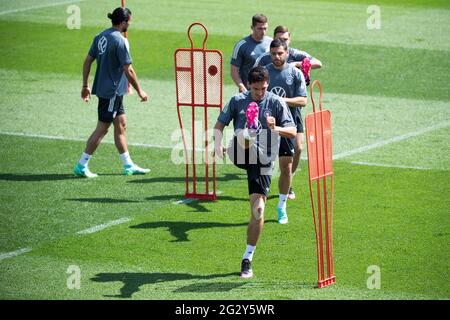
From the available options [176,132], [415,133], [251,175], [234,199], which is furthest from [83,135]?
[251,175]

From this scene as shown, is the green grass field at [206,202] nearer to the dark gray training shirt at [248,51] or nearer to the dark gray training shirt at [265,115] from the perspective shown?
the dark gray training shirt at [265,115]

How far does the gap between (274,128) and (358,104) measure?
1000cm

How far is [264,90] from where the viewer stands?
12.2 m

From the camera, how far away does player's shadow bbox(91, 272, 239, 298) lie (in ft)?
38.3

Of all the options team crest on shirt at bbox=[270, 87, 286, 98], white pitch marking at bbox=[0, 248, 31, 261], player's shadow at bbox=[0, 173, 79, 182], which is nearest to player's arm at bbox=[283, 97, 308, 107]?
team crest on shirt at bbox=[270, 87, 286, 98]

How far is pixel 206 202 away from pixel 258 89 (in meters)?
3.60

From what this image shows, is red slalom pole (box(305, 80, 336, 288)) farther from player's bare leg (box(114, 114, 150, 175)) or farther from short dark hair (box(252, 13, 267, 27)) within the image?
player's bare leg (box(114, 114, 150, 175))

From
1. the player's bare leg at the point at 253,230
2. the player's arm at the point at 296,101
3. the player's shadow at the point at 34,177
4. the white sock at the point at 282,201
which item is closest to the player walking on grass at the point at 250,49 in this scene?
the player's arm at the point at 296,101

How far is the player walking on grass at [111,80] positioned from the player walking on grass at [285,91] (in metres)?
2.92

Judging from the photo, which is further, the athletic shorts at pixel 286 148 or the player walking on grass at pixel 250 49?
the player walking on grass at pixel 250 49

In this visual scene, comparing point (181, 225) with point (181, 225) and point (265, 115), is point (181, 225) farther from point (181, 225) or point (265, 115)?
point (265, 115)

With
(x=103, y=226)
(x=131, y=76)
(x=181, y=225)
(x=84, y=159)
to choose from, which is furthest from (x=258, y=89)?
(x=84, y=159)

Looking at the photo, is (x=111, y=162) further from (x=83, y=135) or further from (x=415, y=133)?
(x=415, y=133)

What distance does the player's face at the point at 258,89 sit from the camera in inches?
477
